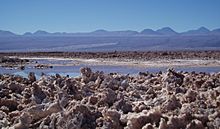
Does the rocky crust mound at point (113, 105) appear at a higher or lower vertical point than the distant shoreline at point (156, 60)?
higher

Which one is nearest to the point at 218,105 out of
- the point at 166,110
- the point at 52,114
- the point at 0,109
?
the point at 166,110

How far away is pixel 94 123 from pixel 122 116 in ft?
1.18

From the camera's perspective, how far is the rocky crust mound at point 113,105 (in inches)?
220

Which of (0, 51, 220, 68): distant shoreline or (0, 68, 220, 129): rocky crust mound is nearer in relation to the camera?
(0, 68, 220, 129): rocky crust mound

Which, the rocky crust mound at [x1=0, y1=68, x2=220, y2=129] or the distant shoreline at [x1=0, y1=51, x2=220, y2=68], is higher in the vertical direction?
the rocky crust mound at [x1=0, y1=68, x2=220, y2=129]

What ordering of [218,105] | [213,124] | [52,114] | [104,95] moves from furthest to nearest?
[104,95] → [52,114] → [218,105] → [213,124]

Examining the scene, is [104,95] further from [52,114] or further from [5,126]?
[5,126]

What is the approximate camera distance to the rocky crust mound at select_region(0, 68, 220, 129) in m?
5.60

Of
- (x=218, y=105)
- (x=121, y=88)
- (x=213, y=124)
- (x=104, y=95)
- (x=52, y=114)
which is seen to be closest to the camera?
(x=213, y=124)

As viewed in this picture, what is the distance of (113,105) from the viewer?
6.51 m

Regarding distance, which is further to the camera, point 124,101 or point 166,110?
point 124,101

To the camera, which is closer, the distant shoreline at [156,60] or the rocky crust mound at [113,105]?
the rocky crust mound at [113,105]

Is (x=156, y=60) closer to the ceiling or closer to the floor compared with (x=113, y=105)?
closer to the floor

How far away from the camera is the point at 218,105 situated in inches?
231
